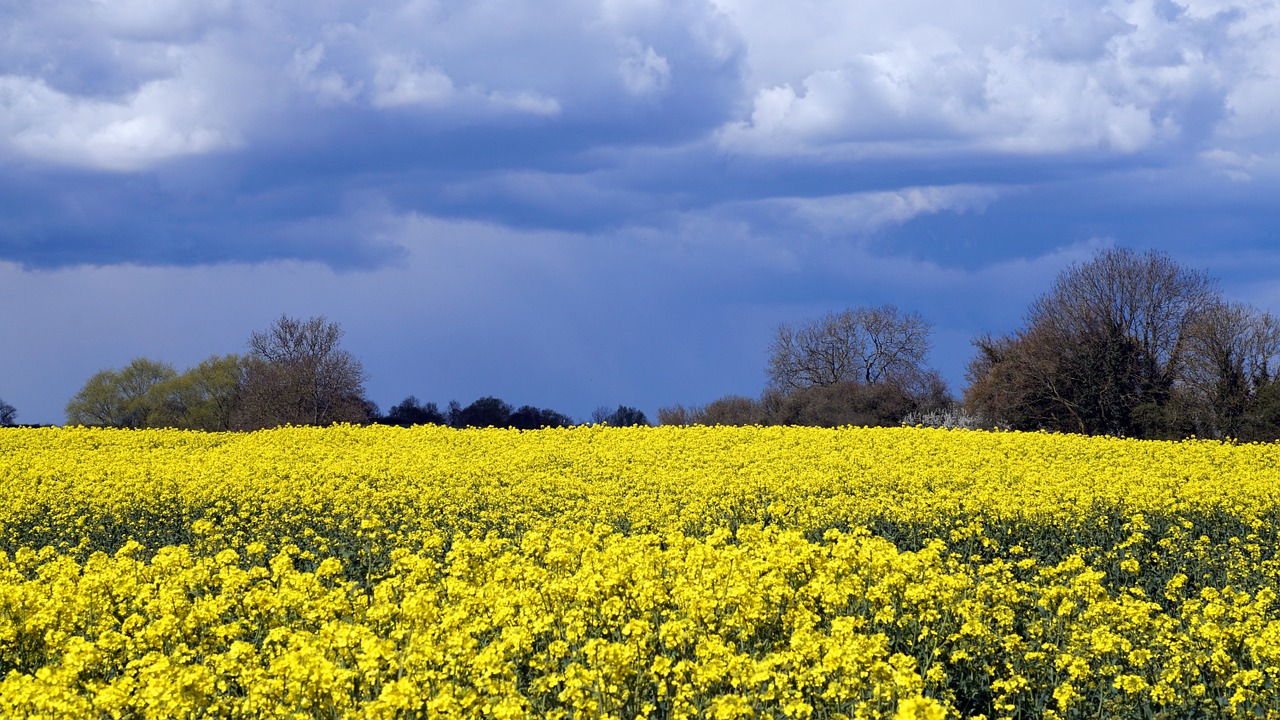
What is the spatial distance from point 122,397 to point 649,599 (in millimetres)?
68979

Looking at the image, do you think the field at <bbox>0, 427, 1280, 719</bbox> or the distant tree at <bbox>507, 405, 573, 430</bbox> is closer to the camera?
the field at <bbox>0, 427, 1280, 719</bbox>

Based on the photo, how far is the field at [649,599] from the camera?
7.09m

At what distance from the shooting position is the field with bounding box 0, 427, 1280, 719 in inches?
279

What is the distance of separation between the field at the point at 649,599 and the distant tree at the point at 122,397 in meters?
53.5

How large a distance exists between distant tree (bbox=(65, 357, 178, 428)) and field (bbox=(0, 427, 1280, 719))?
5353 centimetres

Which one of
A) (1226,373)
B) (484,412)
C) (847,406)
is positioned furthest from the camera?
(484,412)

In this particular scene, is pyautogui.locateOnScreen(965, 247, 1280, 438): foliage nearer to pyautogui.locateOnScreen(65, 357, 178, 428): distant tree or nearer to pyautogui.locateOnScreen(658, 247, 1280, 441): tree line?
pyautogui.locateOnScreen(658, 247, 1280, 441): tree line

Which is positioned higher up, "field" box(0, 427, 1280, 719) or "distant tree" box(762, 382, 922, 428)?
"distant tree" box(762, 382, 922, 428)

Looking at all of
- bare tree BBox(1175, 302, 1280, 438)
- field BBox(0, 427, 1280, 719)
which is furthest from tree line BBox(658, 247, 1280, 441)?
field BBox(0, 427, 1280, 719)

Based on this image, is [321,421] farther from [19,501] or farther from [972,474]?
[972,474]

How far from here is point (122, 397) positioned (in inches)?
2734

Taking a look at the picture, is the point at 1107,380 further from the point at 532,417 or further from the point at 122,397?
the point at 122,397

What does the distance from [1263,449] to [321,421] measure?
33051 millimetres

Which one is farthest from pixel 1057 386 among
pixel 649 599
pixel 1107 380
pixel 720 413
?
pixel 649 599
